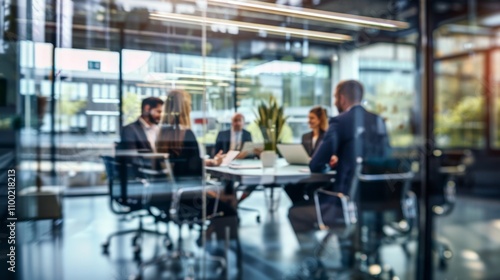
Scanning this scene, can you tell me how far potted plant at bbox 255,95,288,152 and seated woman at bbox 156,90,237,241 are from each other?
267 millimetres

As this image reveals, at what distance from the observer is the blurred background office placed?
1617 millimetres

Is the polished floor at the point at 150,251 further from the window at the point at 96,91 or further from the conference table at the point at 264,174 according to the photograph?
the window at the point at 96,91

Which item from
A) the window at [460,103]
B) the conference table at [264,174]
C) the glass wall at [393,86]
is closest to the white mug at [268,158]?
the conference table at [264,174]

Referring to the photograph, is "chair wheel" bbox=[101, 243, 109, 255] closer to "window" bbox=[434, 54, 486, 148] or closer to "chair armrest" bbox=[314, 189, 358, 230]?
"chair armrest" bbox=[314, 189, 358, 230]

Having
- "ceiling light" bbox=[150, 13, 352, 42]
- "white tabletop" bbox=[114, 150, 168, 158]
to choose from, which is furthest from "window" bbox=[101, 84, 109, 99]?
"ceiling light" bbox=[150, 13, 352, 42]

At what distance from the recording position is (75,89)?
64.2 inches

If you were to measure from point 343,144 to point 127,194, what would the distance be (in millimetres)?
1204

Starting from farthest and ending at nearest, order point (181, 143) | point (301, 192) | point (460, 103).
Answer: point (460, 103)
point (301, 192)
point (181, 143)

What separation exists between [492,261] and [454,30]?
5.55 ft

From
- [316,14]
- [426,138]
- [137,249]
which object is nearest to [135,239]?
[137,249]

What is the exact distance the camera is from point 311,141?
1952 mm

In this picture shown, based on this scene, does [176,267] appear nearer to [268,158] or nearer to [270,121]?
[268,158]

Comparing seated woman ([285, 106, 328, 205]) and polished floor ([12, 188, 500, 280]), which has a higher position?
seated woman ([285, 106, 328, 205])

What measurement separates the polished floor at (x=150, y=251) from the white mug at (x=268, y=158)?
6.3 inches
